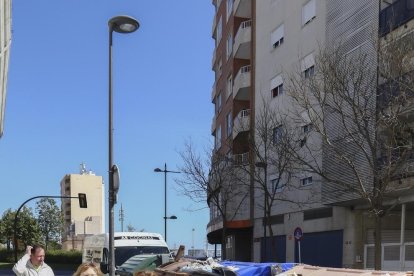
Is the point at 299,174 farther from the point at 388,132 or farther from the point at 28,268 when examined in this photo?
the point at 28,268

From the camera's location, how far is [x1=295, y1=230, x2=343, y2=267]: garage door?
25844 millimetres

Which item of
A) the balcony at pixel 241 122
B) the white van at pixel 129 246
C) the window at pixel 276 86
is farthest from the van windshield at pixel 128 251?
the balcony at pixel 241 122

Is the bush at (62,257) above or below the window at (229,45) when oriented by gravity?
below

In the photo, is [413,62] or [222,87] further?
[222,87]

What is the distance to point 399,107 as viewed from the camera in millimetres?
15867

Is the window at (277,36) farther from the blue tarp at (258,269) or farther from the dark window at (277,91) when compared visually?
the blue tarp at (258,269)

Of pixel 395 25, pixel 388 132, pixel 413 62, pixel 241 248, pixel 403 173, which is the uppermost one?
pixel 395 25

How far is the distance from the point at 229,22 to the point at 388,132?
24.4m

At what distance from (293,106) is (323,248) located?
6.81 m

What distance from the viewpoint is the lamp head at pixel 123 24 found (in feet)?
40.3

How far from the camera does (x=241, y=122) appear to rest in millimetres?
33875

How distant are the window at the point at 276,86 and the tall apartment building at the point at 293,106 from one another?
0.06 meters

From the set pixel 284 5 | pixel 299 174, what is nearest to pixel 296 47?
pixel 284 5

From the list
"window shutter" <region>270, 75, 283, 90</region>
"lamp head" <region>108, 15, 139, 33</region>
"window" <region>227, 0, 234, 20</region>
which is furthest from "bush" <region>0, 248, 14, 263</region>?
"lamp head" <region>108, 15, 139, 33</region>
